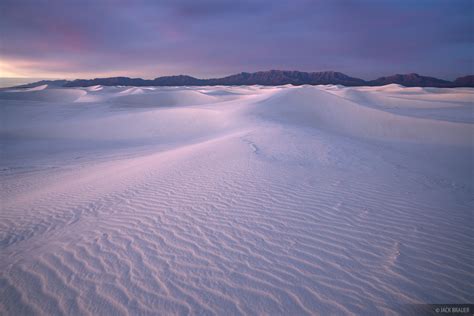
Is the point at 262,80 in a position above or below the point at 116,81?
below

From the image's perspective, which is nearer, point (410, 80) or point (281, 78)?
point (410, 80)

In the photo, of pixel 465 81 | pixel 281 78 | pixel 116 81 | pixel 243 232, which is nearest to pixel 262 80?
pixel 281 78

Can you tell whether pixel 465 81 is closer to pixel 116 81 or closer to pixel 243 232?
pixel 243 232

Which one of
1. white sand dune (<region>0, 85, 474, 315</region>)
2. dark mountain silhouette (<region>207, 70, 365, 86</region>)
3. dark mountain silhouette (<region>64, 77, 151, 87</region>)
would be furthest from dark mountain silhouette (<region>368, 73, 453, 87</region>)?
white sand dune (<region>0, 85, 474, 315</region>)

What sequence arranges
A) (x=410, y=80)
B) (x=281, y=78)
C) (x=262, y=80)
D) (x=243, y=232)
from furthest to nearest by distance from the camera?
(x=262, y=80) → (x=281, y=78) → (x=410, y=80) → (x=243, y=232)

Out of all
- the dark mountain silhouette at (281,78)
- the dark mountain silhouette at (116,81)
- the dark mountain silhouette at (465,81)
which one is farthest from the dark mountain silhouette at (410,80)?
the dark mountain silhouette at (116,81)

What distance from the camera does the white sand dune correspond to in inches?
107

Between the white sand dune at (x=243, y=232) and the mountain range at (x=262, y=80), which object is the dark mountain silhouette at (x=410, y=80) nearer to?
the mountain range at (x=262, y=80)

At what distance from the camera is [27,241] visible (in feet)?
13.7

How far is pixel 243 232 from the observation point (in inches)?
149

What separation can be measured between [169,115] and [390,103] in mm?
27852

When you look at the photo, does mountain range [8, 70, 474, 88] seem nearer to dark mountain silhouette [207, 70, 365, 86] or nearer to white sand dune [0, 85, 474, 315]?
dark mountain silhouette [207, 70, 365, 86]

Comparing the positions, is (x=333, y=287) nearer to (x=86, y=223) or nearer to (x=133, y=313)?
(x=133, y=313)

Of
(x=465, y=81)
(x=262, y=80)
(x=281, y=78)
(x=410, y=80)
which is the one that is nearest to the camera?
(x=465, y=81)
